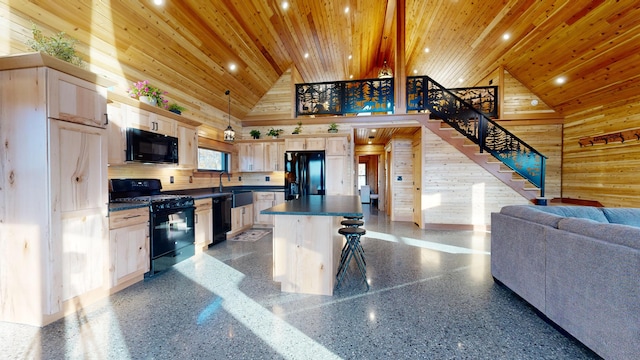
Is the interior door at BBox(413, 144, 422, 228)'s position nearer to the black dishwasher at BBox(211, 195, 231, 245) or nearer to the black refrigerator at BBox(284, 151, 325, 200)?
the black refrigerator at BBox(284, 151, 325, 200)

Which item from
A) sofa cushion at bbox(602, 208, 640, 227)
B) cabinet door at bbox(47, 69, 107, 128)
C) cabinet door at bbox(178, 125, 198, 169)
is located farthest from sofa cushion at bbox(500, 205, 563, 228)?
cabinet door at bbox(178, 125, 198, 169)

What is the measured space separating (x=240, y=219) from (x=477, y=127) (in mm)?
5771

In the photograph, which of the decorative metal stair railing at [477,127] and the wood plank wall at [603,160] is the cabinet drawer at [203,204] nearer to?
the decorative metal stair railing at [477,127]

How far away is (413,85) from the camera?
6156 millimetres

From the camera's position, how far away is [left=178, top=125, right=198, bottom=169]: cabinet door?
4.03 meters

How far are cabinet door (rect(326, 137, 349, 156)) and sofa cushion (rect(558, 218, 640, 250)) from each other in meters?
4.19

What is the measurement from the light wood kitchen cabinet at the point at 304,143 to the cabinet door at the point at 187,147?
212 centimetres

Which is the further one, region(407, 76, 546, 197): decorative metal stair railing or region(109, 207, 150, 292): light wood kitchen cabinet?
region(407, 76, 546, 197): decorative metal stair railing

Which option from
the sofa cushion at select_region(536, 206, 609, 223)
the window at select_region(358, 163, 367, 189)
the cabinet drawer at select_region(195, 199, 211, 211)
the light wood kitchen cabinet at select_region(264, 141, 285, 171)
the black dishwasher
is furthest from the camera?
the window at select_region(358, 163, 367, 189)

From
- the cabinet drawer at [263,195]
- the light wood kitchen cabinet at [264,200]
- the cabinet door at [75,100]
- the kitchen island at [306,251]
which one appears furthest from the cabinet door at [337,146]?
the cabinet door at [75,100]

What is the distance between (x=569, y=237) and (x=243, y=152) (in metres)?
5.83

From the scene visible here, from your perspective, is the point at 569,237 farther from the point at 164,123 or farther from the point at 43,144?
the point at 164,123

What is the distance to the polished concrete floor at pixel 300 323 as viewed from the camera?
5.83ft

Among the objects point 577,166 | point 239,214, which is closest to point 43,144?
point 239,214
